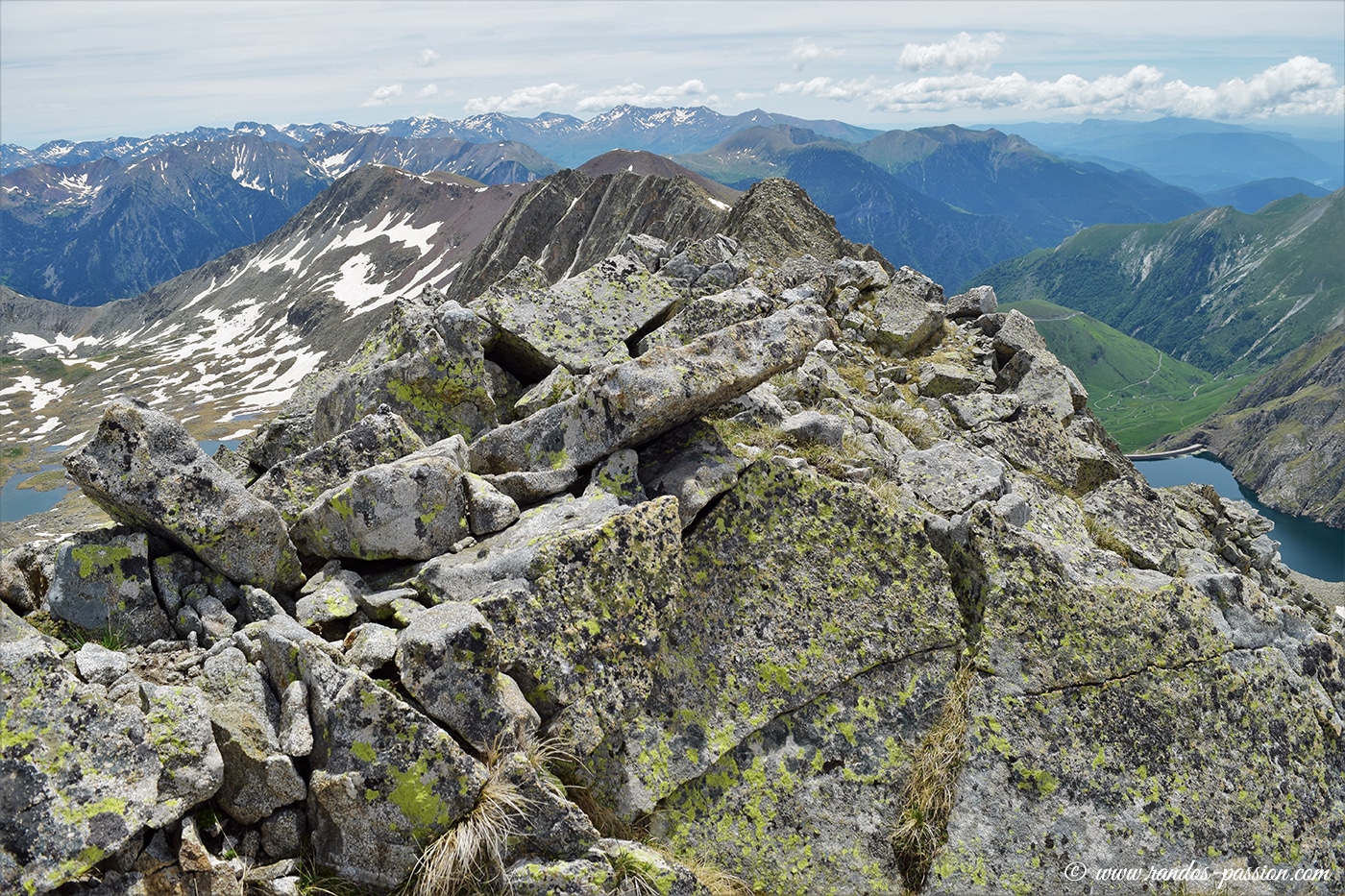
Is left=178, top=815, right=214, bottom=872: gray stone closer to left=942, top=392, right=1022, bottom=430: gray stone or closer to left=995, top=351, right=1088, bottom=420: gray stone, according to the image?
left=942, top=392, right=1022, bottom=430: gray stone

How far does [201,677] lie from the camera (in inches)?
333

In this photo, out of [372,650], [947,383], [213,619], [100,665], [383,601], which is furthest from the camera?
[947,383]

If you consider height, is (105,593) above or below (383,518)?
below

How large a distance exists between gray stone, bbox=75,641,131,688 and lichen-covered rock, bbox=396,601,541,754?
2.84 metres

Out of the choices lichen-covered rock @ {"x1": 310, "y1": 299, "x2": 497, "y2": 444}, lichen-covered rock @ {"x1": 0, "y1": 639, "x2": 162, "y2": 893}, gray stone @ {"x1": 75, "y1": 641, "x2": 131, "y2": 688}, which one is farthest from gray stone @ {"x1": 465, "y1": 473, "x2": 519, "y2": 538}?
lichen-covered rock @ {"x1": 0, "y1": 639, "x2": 162, "y2": 893}

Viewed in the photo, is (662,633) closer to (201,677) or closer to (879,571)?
(879,571)

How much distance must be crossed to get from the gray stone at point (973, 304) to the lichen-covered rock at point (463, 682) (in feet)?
76.6

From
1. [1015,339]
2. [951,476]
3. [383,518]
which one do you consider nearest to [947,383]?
[1015,339]

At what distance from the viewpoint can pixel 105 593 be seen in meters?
9.55

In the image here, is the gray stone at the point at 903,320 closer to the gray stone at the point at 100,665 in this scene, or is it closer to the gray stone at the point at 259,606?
the gray stone at the point at 259,606

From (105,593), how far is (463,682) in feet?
16.2

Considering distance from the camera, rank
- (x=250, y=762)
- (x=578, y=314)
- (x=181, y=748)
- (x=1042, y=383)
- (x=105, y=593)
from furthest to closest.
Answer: (x=1042, y=383), (x=578, y=314), (x=105, y=593), (x=250, y=762), (x=181, y=748)

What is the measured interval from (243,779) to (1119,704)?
10.7 m

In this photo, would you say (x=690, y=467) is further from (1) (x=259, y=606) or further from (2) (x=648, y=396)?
(1) (x=259, y=606)
